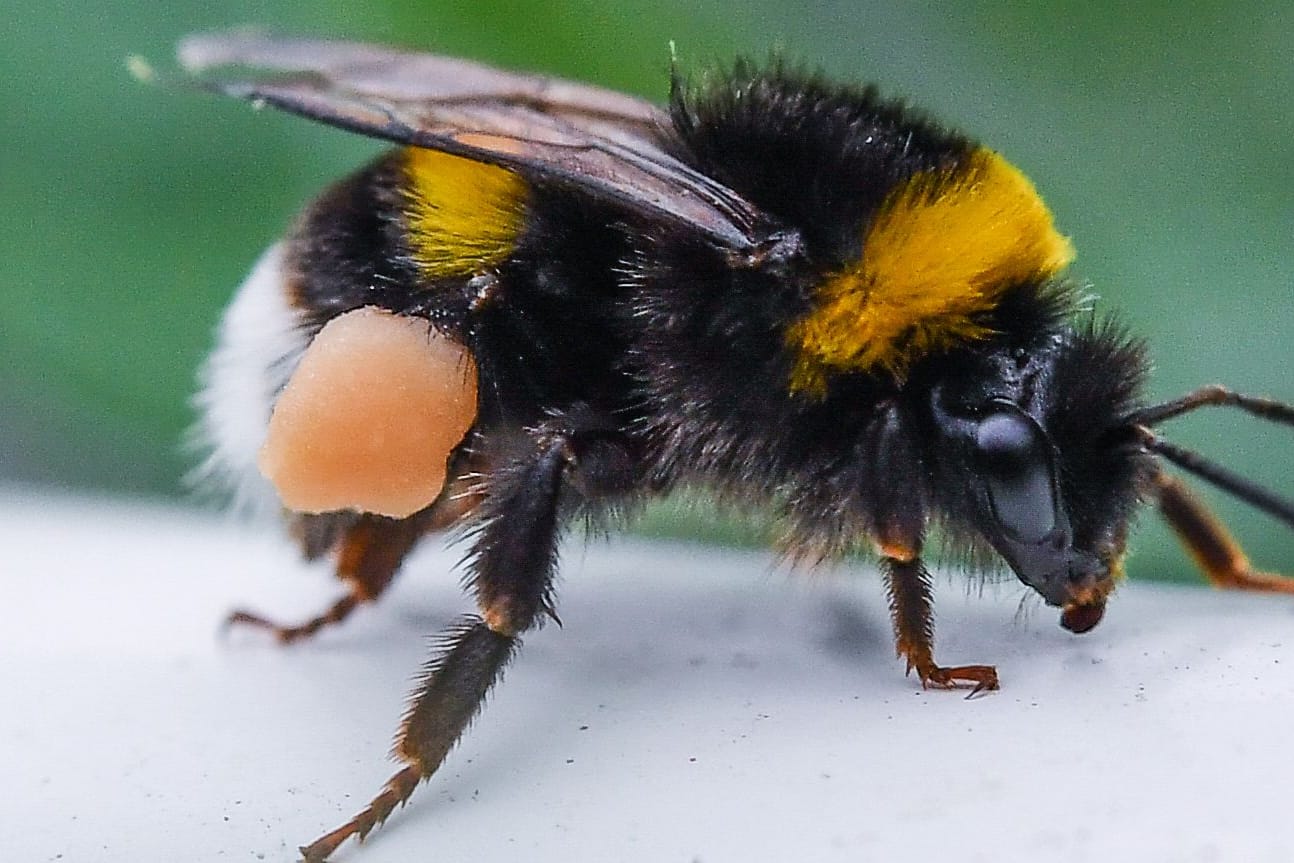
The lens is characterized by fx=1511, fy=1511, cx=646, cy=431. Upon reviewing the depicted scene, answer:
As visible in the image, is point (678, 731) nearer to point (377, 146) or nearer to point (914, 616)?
point (914, 616)

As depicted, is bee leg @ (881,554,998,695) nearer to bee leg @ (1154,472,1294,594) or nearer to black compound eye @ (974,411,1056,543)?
black compound eye @ (974,411,1056,543)

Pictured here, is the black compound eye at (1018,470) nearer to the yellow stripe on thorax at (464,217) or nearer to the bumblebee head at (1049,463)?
the bumblebee head at (1049,463)

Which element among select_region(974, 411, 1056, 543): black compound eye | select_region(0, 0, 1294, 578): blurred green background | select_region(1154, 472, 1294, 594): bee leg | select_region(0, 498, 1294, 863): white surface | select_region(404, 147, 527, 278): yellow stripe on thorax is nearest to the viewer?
select_region(0, 498, 1294, 863): white surface

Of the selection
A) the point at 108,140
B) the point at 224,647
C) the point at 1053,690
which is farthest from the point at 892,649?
the point at 108,140

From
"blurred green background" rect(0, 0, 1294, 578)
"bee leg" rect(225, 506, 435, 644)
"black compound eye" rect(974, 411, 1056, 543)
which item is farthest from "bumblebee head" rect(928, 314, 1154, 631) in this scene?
"blurred green background" rect(0, 0, 1294, 578)

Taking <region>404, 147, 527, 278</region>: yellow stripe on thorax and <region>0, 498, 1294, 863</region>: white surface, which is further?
<region>404, 147, 527, 278</region>: yellow stripe on thorax

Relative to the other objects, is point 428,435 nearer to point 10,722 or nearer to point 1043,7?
point 10,722

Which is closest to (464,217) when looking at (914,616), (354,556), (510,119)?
(510,119)

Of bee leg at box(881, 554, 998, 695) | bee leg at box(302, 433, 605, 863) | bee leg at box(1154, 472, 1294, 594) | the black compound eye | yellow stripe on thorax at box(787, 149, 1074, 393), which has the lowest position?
bee leg at box(302, 433, 605, 863)
